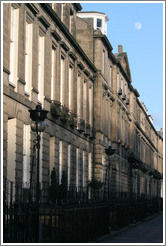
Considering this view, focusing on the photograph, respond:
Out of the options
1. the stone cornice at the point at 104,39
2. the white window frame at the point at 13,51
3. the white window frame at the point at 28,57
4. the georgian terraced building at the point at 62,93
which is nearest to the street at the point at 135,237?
the georgian terraced building at the point at 62,93

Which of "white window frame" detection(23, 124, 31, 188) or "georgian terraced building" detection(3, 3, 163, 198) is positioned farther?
"white window frame" detection(23, 124, 31, 188)

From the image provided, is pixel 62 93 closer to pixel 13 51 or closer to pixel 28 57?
pixel 28 57

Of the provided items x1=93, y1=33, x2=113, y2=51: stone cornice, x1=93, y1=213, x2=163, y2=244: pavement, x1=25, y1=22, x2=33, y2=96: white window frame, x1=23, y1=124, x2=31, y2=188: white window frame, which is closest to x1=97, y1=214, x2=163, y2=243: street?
x1=93, y1=213, x2=163, y2=244: pavement

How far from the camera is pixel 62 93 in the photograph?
3809 cm

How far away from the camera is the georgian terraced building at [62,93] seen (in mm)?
26984

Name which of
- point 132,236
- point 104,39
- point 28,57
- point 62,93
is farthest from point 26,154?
point 104,39

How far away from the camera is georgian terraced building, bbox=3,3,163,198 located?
88.5ft

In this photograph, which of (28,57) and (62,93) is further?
(62,93)

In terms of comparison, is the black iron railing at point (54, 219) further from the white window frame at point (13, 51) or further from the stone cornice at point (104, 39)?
the stone cornice at point (104, 39)

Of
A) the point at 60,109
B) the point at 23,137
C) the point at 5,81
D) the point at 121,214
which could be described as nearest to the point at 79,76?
the point at 60,109

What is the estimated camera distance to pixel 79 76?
1756 inches

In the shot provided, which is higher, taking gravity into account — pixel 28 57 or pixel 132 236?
pixel 28 57

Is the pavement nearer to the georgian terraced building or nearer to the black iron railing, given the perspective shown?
the black iron railing

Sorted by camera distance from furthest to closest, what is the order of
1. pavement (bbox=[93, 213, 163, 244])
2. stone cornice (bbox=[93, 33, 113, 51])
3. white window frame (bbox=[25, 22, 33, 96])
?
stone cornice (bbox=[93, 33, 113, 51])
white window frame (bbox=[25, 22, 33, 96])
pavement (bbox=[93, 213, 163, 244])
